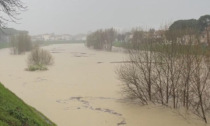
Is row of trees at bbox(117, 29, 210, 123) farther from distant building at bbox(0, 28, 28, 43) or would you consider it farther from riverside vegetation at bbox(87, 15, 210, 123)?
distant building at bbox(0, 28, 28, 43)

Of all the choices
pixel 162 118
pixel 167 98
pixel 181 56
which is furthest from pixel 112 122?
pixel 181 56

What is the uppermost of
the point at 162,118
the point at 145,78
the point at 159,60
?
the point at 159,60

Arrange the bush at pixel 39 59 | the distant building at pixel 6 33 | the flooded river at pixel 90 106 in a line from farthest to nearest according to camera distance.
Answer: the bush at pixel 39 59 → the flooded river at pixel 90 106 → the distant building at pixel 6 33

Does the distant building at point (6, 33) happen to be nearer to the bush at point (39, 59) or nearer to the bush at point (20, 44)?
the bush at point (20, 44)

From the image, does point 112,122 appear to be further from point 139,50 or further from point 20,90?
point 20,90

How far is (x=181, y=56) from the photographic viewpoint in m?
13.5

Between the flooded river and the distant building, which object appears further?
the flooded river

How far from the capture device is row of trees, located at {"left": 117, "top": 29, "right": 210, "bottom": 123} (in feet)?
41.3

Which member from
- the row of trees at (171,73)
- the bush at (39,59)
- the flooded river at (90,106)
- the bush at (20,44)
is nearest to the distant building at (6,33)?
the bush at (20,44)

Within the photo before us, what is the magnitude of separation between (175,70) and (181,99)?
1.68 m

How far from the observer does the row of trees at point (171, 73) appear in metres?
12.6

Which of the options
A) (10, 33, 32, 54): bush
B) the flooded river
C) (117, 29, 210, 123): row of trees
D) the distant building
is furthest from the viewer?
(10, 33, 32, 54): bush

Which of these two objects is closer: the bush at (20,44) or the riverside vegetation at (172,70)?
the riverside vegetation at (172,70)

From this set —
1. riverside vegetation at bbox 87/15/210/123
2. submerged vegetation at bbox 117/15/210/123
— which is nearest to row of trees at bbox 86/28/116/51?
riverside vegetation at bbox 87/15/210/123
